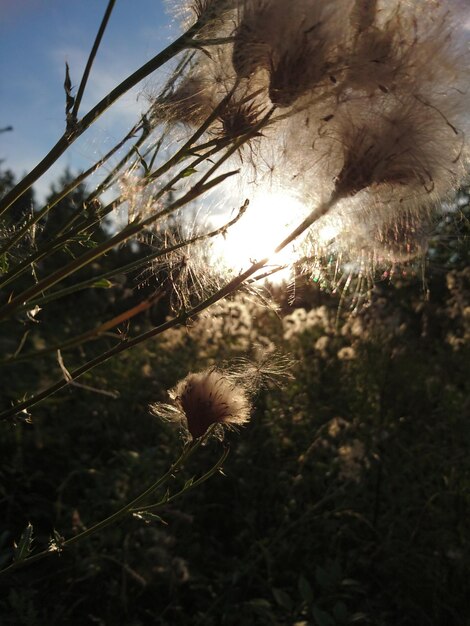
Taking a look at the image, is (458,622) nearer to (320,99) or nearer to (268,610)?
(268,610)

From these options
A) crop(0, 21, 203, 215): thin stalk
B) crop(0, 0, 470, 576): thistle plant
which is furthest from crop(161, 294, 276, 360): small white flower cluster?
crop(0, 21, 203, 215): thin stalk

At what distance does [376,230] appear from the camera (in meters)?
1.12

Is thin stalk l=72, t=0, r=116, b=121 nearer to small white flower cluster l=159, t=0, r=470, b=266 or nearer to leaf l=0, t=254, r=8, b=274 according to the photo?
small white flower cluster l=159, t=0, r=470, b=266

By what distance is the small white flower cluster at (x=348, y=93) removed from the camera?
0.91m

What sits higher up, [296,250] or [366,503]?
[296,250]

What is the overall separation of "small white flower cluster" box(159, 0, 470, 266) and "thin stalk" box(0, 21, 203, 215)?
109 millimetres

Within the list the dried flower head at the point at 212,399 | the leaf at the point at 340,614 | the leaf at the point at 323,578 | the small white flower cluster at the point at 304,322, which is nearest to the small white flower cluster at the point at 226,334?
the small white flower cluster at the point at 304,322

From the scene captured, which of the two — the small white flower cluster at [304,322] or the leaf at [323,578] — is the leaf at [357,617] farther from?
the small white flower cluster at [304,322]

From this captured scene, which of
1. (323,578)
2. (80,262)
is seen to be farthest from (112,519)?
(323,578)

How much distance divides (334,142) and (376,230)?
195 mm

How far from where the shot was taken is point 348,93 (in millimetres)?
940

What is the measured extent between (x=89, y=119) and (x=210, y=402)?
0.55 m

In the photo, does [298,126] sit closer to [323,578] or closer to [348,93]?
[348,93]

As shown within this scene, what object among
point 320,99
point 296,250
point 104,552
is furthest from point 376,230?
point 104,552
